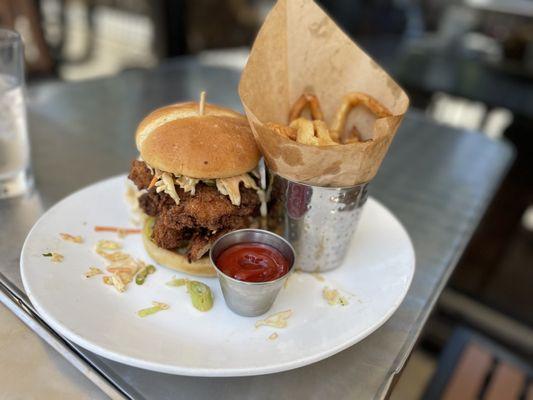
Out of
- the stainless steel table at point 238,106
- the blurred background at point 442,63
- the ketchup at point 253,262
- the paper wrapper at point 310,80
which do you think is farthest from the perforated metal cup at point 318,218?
the blurred background at point 442,63

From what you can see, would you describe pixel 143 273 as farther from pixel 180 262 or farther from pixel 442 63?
pixel 442 63

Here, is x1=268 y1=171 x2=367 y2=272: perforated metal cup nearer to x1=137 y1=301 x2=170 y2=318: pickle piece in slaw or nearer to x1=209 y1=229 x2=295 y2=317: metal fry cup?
x1=209 y1=229 x2=295 y2=317: metal fry cup

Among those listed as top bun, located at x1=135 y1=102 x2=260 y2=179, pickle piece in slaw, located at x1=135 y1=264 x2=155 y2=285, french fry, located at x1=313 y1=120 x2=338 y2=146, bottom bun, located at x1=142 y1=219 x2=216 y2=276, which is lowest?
pickle piece in slaw, located at x1=135 y1=264 x2=155 y2=285

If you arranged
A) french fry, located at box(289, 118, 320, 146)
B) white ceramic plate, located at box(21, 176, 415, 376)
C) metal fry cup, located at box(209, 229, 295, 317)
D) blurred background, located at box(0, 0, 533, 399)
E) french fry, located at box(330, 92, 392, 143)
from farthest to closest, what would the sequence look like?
blurred background, located at box(0, 0, 533, 399), french fry, located at box(330, 92, 392, 143), french fry, located at box(289, 118, 320, 146), metal fry cup, located at box(209, 229, 295, 317), white ceramic plate, located at box(21, 176, 415, 376)

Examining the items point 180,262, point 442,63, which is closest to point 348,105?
point 180,262

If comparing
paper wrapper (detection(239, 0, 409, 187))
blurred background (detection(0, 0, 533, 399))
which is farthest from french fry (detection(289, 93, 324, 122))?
blurred background (detection(0, 0, 533, 399))

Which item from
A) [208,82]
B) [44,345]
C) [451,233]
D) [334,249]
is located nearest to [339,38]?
[334,249]

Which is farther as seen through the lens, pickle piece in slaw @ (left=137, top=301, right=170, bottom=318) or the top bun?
the top bun
